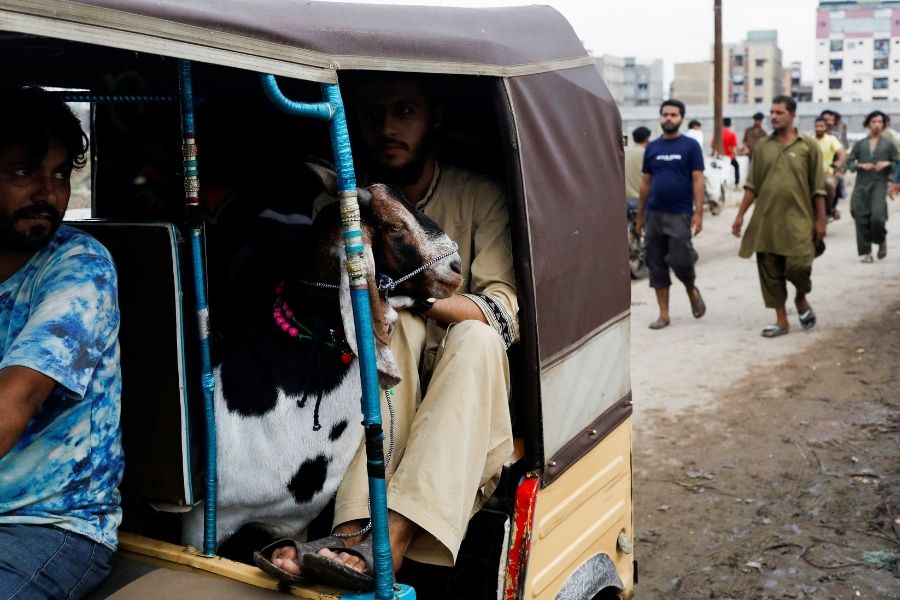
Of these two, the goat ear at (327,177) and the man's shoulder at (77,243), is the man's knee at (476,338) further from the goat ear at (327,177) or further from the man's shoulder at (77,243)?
the man's shoulder at (77,243)

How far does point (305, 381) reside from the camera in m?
2.47

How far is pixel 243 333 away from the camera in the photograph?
2574mm

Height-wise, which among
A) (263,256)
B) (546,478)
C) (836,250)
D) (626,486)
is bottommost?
(836,250)

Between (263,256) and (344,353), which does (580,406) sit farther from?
(263,256)

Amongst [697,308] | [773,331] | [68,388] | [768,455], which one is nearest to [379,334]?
[68,388]

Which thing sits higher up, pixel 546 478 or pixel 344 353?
pixel 344 353

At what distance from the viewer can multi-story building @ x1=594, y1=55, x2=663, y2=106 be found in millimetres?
78250

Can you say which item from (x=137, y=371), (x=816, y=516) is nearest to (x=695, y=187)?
(x=816, y=516)

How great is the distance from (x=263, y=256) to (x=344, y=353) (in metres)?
0.56

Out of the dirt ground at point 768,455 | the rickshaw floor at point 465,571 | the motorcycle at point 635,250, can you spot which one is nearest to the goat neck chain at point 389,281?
the rickshaw floor at point 465,571

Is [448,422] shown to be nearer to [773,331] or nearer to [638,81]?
[773,331]

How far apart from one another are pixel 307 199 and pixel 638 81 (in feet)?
277

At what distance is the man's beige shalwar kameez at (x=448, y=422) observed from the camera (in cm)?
237

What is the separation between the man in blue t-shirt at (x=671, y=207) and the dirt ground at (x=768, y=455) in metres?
0.55
